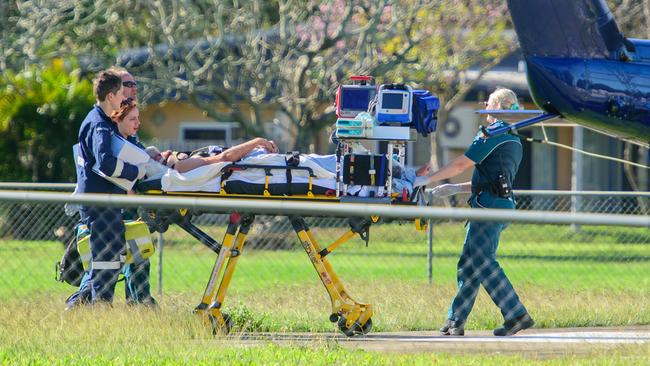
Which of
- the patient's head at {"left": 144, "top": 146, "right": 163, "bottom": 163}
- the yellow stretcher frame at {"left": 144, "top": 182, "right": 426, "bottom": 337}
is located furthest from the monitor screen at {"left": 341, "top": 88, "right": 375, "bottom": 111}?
the patient's head at {"left": 144, "top": 146, "right": 163, "bottom": 163}

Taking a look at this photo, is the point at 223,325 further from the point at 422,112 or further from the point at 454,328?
the point at 422,112

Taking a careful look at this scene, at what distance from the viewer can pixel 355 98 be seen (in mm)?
9586

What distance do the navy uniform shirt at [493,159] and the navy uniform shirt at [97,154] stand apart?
260 cm

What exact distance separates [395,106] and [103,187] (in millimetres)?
2328

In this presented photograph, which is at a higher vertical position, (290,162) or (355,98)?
(355,98)

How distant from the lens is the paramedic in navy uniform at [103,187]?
29.7 feet

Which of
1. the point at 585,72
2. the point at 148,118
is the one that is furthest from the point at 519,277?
the point at 148,118

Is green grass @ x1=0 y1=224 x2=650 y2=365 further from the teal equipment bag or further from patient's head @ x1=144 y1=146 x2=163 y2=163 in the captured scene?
the teal equipment bag

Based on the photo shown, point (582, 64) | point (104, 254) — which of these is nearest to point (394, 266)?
point (582, 64)

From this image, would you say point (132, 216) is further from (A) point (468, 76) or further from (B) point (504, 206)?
(A) point (468, 76)

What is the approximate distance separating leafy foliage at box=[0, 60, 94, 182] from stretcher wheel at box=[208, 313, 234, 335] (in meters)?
14.6

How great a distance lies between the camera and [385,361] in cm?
760

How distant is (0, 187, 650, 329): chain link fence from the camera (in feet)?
35.8

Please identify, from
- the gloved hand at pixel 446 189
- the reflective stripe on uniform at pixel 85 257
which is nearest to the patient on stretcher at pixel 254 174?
the gloved hand at pixel 446 189
